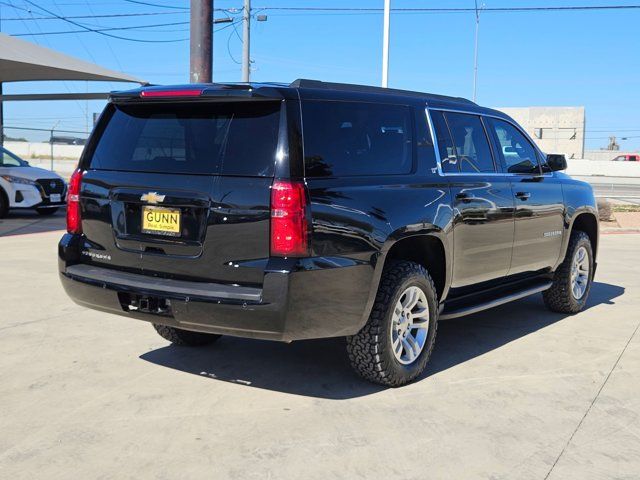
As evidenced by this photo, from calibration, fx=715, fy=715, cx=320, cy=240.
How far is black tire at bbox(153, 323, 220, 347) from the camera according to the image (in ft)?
18.1

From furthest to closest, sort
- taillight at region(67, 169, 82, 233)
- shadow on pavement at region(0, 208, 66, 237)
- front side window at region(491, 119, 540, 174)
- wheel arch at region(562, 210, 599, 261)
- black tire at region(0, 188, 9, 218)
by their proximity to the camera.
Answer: black tire at region(0, 188, 9, 218) → shadow on pavement at region(0, 208, 66, 237) → wheel arch at region(562, 210, 599, 261) → front side window at region(491, 119, 540, 174) → taillight at region(67, 169, 82, 233)

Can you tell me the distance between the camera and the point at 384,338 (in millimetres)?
4512

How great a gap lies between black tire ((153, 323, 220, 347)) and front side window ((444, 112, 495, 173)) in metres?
2.39

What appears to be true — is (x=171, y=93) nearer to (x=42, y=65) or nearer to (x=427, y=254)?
(x=427, y=254)

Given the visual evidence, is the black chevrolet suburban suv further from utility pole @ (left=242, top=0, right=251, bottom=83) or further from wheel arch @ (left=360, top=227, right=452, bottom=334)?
utility pole @ (left=242, top=0, right=251, bottom=83)

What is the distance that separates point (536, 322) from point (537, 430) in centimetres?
288

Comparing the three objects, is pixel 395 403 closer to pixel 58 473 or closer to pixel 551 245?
pixel 58 473

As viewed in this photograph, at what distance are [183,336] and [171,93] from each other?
2067 mm

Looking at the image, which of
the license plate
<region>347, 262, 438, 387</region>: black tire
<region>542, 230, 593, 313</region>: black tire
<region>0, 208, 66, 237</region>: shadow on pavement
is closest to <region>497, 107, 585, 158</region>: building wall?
<region>0, 208, 66, 237</region>: shadow on pavement

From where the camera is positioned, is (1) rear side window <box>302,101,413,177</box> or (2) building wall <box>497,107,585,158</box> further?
(2) building wall <box>497,107,585,158</box>

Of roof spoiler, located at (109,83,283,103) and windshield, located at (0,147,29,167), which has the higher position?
roof spoiler, located at (109,83,283,103)

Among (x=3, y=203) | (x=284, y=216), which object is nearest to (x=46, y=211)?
(x=3, y=203)

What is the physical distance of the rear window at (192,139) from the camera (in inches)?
161

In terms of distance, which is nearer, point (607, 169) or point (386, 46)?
point (386, 46)
